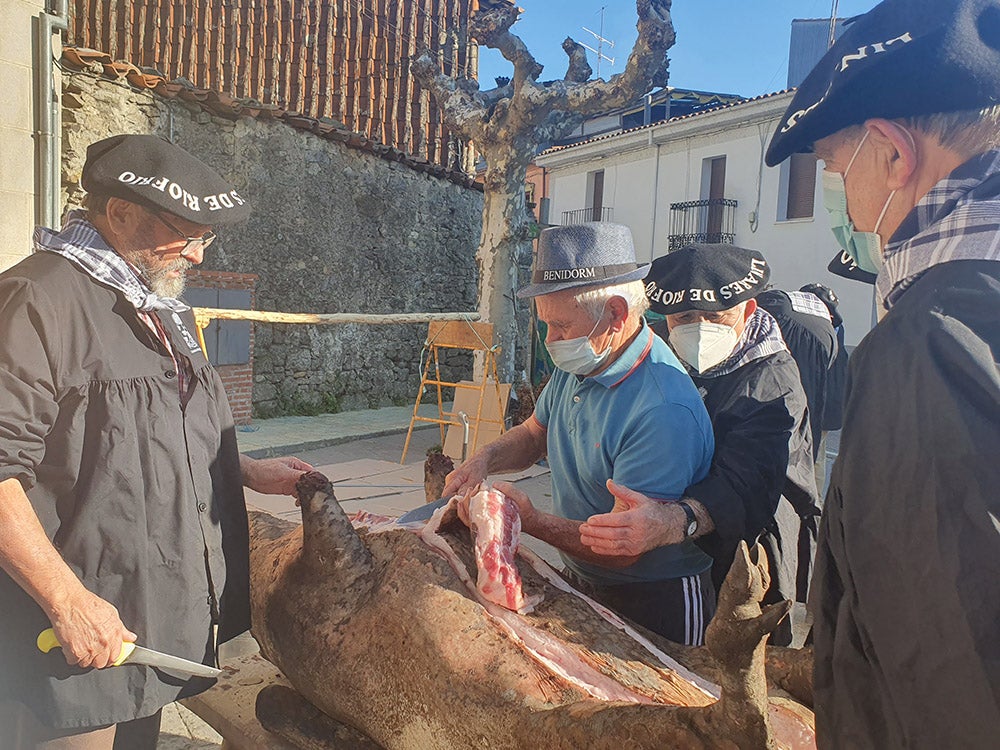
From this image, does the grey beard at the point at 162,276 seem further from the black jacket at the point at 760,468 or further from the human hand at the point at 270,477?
the black jacket at the point at 760,468

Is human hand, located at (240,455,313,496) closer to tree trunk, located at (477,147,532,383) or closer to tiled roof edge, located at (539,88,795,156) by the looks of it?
tree trunk, located at (477,147,532,383)

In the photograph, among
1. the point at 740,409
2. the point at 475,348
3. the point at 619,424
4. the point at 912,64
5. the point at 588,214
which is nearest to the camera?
the point at 912,64

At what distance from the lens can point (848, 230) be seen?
3.82 feet

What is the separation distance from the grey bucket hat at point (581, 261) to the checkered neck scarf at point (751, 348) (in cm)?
58

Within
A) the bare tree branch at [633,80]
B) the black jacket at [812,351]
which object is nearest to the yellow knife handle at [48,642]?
the black jacket at [812,351]

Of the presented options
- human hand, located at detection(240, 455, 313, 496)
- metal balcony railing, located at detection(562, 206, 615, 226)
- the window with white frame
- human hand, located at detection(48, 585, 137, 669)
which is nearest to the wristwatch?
human hand, located at detection(240, 455, 313, 496)

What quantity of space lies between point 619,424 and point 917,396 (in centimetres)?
122

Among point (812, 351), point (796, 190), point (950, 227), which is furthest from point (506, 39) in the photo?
point (796, 190)

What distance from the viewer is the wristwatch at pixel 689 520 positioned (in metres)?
1.93

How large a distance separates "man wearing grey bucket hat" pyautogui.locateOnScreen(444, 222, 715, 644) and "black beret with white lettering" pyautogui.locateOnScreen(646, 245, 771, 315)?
1.19ft

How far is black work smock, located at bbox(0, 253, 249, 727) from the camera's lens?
1574mm

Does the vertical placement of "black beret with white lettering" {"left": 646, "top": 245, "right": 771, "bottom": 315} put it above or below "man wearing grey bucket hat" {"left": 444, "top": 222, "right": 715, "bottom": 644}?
above

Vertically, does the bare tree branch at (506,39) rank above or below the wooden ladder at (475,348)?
above

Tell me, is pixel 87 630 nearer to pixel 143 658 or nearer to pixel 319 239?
pixel 143 658
